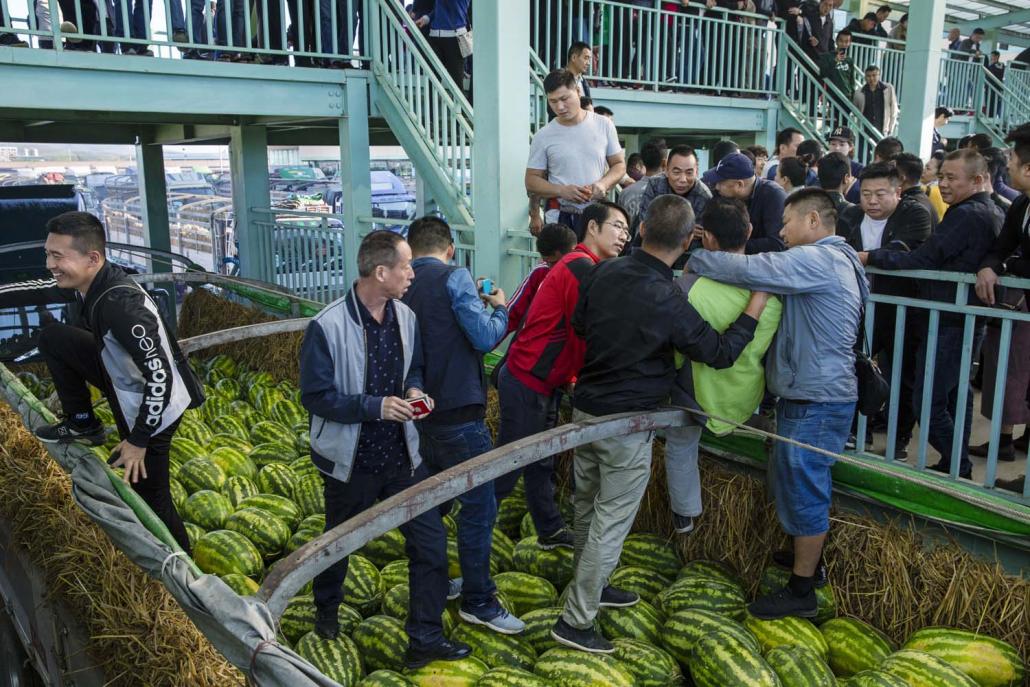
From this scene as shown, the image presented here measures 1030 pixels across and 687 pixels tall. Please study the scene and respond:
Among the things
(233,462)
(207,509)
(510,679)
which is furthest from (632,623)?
(233,462)

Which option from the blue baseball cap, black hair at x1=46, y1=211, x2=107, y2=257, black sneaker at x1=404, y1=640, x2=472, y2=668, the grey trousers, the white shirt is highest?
the blue baseball cap

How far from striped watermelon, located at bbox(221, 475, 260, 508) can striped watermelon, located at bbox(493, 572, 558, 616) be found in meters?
1.69

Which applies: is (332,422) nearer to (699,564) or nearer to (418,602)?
(418,602)

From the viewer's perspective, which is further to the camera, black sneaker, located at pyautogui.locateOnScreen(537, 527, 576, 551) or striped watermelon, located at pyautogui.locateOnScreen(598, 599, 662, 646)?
black sneaker, located at pyautogui.locateOnScreen(537, 527, 576, 551)

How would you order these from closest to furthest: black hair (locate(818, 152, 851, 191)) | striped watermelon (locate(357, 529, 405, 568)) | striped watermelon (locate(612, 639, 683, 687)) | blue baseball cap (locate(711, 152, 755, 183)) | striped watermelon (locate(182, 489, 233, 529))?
striped watermelon (locate(612, 639, 683, 687)) < striped watermelon (locate(357, 529, 405, 568)) < striped watermelon (locate(182, 489, 233, 529)) < blue baseball cap (locate(711, 152, 755, 183)) < black hair (locate(818, 152, 851, 191))

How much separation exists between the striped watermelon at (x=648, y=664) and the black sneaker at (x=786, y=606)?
1.56 ft

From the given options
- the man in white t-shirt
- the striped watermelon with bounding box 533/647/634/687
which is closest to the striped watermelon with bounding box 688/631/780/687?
the striped watermelon with bounding box 533/647/634/687

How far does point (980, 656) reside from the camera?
3.16m

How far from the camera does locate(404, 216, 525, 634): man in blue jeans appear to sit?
3539mm

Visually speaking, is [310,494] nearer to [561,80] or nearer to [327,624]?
[327,624]

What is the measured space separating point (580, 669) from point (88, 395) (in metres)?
2.50

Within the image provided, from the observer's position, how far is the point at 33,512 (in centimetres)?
364

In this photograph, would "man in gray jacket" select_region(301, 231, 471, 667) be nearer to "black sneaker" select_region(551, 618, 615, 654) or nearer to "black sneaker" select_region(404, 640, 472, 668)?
"black sneaker" select_region(404, 640, 472, 668)

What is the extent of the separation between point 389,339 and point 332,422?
0.38 metres
